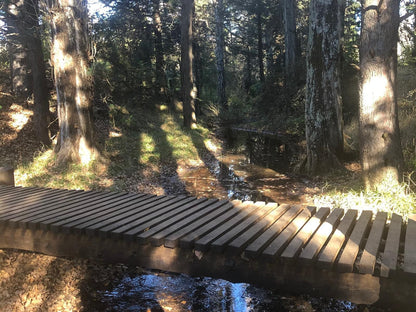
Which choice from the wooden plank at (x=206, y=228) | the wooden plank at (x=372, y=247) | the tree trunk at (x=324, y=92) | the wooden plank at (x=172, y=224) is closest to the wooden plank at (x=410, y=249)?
the wooden plank at (x=372, y=247)

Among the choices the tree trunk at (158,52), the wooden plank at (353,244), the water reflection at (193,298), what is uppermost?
the tree trunk at (158,52)

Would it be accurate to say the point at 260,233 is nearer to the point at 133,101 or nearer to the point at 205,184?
the point at 205,184

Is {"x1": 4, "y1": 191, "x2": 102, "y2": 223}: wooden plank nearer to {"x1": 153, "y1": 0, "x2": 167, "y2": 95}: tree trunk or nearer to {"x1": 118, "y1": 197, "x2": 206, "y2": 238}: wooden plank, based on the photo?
{"x1": 118, "y1": 197, "x2": 206, "y2": 238}: wooden plank

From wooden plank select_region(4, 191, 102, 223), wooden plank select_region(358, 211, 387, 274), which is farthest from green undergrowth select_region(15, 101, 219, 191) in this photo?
wooden plank select_region(358, 211, 387, 274)

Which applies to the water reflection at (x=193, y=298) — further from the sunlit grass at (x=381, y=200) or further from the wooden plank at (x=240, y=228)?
the sunlit grass at (x=381, y=200)

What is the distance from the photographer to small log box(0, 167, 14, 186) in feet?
24.6

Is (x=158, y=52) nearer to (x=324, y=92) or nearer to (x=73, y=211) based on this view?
(x=324, y=92)

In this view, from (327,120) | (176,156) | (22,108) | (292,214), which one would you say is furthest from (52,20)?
(292,214)

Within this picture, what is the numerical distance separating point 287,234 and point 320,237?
359mm

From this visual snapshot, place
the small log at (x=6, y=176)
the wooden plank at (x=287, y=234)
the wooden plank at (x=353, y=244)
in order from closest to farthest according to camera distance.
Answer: the wooden plank at (x=353, y=244) → the wooden plank at (x=287, y=234) → the small log at (x=6, y=176)

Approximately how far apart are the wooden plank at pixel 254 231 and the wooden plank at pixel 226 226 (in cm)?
24

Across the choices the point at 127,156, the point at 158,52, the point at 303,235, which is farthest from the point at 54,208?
the point at 158,52

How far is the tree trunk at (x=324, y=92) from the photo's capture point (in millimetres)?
9758

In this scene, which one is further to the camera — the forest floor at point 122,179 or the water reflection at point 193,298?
the forest floor at point 122,179
